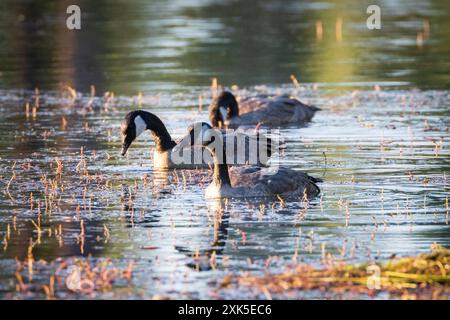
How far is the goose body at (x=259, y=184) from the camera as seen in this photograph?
14.7 meters

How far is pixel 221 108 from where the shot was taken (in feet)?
71.9

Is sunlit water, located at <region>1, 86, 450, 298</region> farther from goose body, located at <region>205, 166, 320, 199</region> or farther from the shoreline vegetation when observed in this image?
the shoreline vegetation

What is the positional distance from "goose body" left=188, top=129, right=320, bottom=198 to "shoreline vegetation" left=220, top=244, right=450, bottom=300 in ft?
13.2

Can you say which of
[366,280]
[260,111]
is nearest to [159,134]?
[260,111]

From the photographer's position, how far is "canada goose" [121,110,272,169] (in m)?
17.3

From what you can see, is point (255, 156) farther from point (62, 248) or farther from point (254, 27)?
point (254, 27)

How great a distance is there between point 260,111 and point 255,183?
7.98 meters

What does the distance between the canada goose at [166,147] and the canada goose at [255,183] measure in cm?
225

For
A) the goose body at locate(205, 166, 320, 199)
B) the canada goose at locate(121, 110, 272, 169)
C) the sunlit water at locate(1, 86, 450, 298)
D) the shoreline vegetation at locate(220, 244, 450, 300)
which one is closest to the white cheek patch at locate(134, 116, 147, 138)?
the canada goose at locate(121, 110, 272, 169)

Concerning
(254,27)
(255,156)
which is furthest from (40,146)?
(254,27)

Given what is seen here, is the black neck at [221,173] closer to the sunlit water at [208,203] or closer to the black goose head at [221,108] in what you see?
the sunlit water at [208,203]

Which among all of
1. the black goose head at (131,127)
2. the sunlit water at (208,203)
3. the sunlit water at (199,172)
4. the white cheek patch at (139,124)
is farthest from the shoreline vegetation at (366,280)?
the white cheek patch at (139,124)
